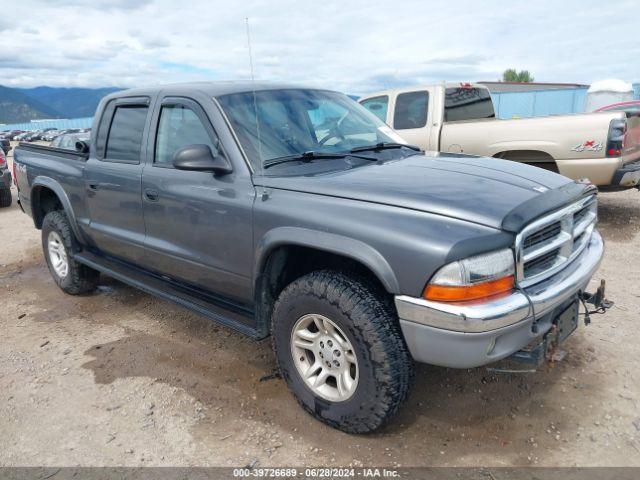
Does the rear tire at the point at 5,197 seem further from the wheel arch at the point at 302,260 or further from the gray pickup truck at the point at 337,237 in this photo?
the wheel arch at the point at 302,260

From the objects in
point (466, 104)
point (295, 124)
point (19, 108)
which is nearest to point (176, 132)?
point (295, 124)

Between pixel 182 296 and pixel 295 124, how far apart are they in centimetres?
143

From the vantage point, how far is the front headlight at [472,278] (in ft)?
7.05

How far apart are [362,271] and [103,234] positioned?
257cm

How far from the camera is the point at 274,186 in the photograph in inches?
110

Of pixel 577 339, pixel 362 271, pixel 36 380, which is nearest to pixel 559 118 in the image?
pixel 577 339

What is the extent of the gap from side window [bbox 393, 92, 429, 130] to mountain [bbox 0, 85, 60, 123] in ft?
509

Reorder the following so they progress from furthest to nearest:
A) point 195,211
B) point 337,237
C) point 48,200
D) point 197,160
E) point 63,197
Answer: point 48,200 → point 63,197 → point 195,211 → point 197,160 → point 337,237

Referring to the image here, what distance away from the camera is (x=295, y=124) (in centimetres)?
328

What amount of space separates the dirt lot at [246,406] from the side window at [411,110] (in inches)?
155

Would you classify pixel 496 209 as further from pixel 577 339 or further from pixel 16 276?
Answer: pixel 16 276

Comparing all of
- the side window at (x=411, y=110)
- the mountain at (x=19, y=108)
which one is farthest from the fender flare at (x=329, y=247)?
the mountain at (x=19, y=108)

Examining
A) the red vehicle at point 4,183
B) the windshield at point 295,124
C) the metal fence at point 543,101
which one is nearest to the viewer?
the windshield at point 295,124

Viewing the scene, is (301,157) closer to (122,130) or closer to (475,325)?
(475,325)
